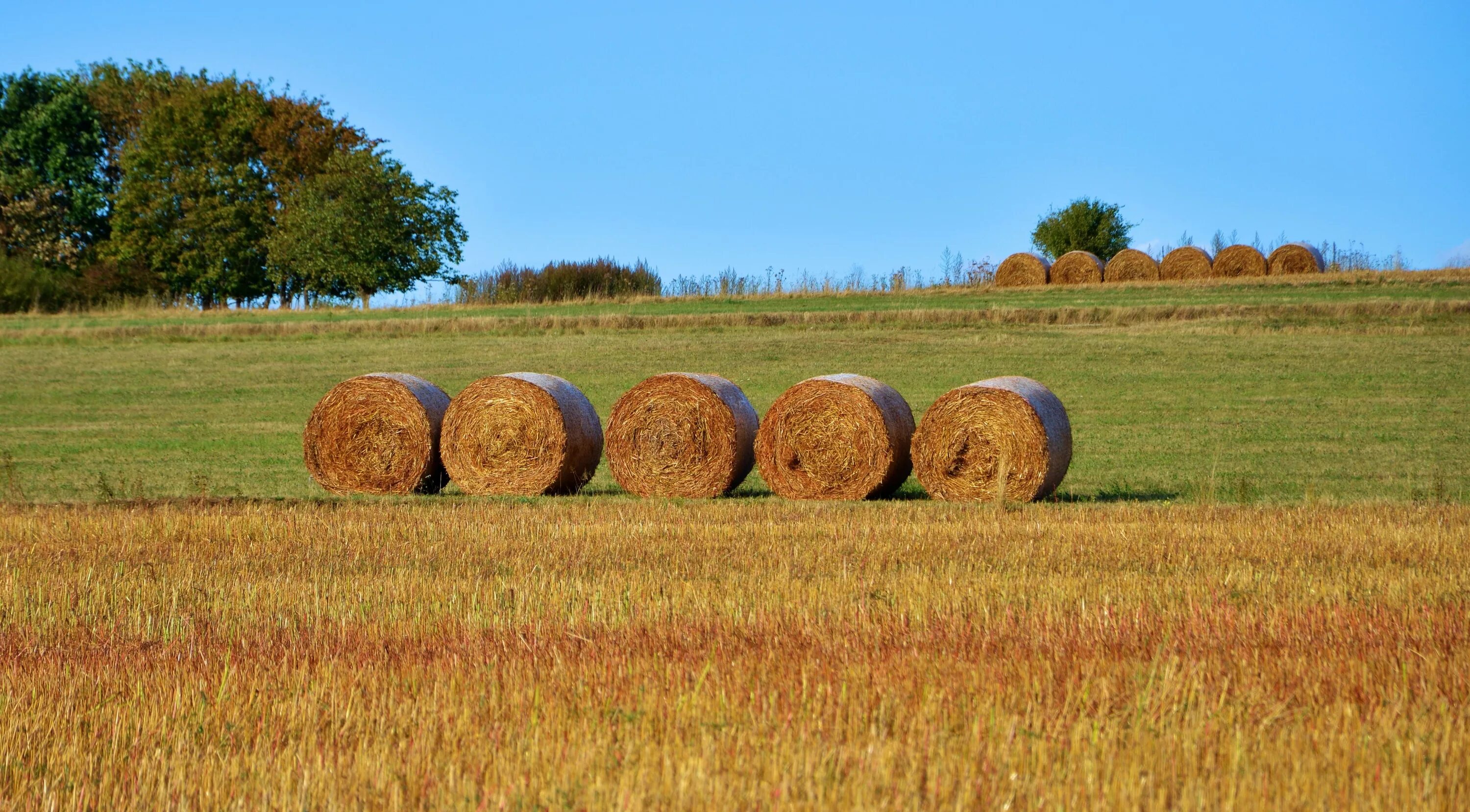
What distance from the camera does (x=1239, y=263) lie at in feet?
144

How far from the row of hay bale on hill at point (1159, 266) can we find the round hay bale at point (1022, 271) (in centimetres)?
2

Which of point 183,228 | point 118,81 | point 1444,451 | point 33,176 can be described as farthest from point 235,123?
point 1444,451

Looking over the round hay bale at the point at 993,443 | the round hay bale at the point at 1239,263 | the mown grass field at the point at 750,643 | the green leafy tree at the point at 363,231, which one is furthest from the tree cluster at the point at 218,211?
the round hay bale at the point at 993,443

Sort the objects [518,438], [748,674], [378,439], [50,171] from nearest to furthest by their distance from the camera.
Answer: [748,674], [518,438], [378,439], [50,171]

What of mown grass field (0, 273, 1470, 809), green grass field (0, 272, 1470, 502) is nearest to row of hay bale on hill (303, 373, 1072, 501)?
mown grass field (0, 273, 1470, 809)

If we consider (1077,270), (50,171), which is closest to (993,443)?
(1077,270)

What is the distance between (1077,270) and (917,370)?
19.6 m

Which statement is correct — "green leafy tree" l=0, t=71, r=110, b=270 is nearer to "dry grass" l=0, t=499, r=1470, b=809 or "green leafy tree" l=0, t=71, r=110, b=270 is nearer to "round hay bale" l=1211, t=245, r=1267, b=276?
"round hay bale" l=1211, t=245, r=1267, b=276

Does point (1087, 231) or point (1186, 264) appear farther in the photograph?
point (1087, 231)

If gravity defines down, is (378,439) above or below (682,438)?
below

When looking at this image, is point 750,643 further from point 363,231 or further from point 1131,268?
point 363,231

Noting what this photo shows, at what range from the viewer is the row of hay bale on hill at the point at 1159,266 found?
4353 cm

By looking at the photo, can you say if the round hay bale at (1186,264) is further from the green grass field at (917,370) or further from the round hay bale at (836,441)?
the round hay bale at (836,441)

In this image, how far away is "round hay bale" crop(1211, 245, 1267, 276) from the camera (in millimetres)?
43531
